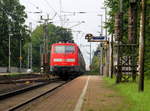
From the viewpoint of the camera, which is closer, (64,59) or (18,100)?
(18,100)

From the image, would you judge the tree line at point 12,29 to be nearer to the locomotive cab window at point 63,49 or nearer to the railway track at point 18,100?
the locomotive cab window at point 63,49

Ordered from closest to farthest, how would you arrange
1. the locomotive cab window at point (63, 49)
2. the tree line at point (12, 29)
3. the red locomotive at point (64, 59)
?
the red locomotive at point (64, 59), the locomotive cab window at point (63, 49), the tree line at point (12, 29)

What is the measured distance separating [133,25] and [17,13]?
179 ft

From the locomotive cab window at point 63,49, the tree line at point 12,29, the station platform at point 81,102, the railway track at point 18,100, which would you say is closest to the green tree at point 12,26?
the tree line at point 12,29

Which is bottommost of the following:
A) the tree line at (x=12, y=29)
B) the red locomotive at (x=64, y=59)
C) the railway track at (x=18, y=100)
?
the railway track at (x=18, y=100)

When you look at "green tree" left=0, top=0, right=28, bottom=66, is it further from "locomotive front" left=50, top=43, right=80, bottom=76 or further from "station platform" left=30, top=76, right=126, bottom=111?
"station platform" left=30, top=76, right=126, bottom=111

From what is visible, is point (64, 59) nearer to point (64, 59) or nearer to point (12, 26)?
point (64, 59)

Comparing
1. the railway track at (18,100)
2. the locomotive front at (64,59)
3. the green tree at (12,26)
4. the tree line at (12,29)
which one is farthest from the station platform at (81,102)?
the green tree at (12,26)

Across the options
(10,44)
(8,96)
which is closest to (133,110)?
(8,96)

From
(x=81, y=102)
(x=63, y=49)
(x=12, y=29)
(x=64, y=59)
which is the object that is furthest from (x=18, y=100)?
(x=12, y=29)

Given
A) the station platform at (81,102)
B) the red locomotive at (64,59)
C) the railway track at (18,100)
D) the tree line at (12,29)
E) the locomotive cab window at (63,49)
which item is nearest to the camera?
the station platform at (81,102)

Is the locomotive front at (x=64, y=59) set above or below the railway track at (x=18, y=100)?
above

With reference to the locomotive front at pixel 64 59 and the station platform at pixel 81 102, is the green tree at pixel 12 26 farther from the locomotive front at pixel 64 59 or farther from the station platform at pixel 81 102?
the station platform at pixel 81 102

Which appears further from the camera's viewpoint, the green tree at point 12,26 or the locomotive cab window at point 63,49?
the green tree at point 12,26
